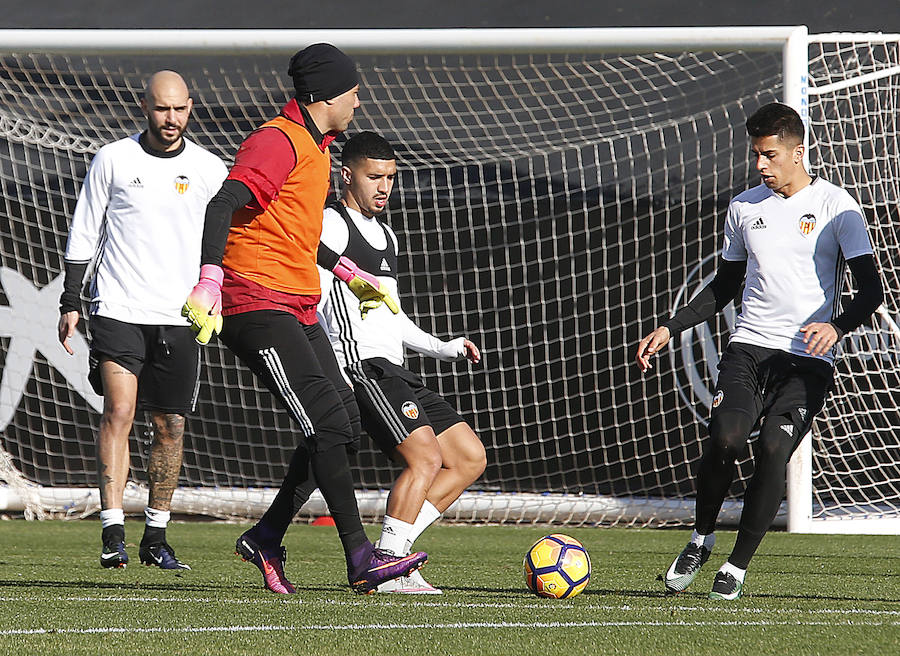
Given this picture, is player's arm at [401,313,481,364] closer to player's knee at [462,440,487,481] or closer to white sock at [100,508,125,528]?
player's knee at [462,440,487,481]

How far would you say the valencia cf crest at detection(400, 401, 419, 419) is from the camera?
4195mm

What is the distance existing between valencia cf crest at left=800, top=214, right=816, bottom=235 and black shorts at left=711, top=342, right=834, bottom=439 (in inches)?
16.3

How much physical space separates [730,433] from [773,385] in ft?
0.87

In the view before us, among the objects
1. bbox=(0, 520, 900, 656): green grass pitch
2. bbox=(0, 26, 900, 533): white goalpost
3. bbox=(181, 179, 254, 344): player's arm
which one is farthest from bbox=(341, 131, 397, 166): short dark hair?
bbox=(0, 26, 900, 533): white goalpost

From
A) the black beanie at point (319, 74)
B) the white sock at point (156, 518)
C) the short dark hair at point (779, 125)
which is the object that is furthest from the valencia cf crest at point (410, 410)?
the short dark hair at point (779, 125)

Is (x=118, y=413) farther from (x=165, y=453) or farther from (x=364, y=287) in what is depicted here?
(x=364, y=287)

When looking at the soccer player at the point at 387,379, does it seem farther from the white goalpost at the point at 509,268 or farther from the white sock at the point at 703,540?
the white goalpost at the point at 509,268

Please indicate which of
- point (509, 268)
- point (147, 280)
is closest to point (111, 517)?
point (147, 280)

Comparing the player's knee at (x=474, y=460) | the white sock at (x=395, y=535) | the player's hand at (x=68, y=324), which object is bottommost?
the white sock at (x=395, y=535)

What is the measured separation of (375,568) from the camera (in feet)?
12.1

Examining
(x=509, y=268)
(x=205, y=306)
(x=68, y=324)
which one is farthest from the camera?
(x=509, y=268)

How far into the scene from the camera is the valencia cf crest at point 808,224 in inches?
160

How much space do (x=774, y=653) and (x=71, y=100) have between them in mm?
6682

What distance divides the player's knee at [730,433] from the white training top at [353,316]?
114 centimetres
